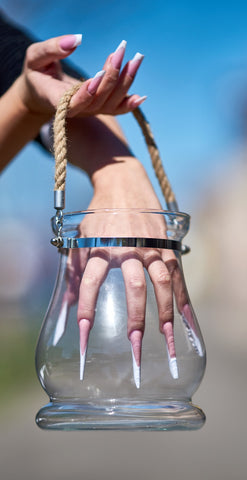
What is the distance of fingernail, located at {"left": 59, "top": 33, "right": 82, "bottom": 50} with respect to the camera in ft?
1.53

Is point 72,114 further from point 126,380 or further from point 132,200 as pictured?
point 126,380

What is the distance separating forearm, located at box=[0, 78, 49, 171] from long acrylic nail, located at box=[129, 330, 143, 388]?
0.90ft

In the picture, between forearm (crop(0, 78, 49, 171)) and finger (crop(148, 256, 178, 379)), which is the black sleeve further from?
finger (crop(148, 256, 178, 379))

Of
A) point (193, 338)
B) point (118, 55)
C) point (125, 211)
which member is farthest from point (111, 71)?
point (193, 338)

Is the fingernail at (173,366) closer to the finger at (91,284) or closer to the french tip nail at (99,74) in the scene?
the finger at (91,284)

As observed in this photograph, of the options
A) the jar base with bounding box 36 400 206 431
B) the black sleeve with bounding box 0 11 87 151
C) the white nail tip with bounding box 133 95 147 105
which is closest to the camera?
the jar base with bounding box 36 400 206 431

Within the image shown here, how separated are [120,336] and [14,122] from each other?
279 mm

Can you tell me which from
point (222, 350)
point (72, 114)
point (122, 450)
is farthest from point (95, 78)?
point (222, 350)

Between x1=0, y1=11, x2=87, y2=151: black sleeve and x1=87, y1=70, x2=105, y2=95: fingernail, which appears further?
x1=0, y1=11, x2=87, y2=151: black sleeve

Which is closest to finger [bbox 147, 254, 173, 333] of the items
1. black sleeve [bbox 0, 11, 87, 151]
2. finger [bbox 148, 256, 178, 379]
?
finger [bbox 148, 256, 178, 379]

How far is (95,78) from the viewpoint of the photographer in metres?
0.45

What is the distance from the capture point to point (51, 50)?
486 millimetres

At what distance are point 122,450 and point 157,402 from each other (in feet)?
6.97

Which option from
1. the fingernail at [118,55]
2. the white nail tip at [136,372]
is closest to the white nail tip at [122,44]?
the fingernail at [118,55]
